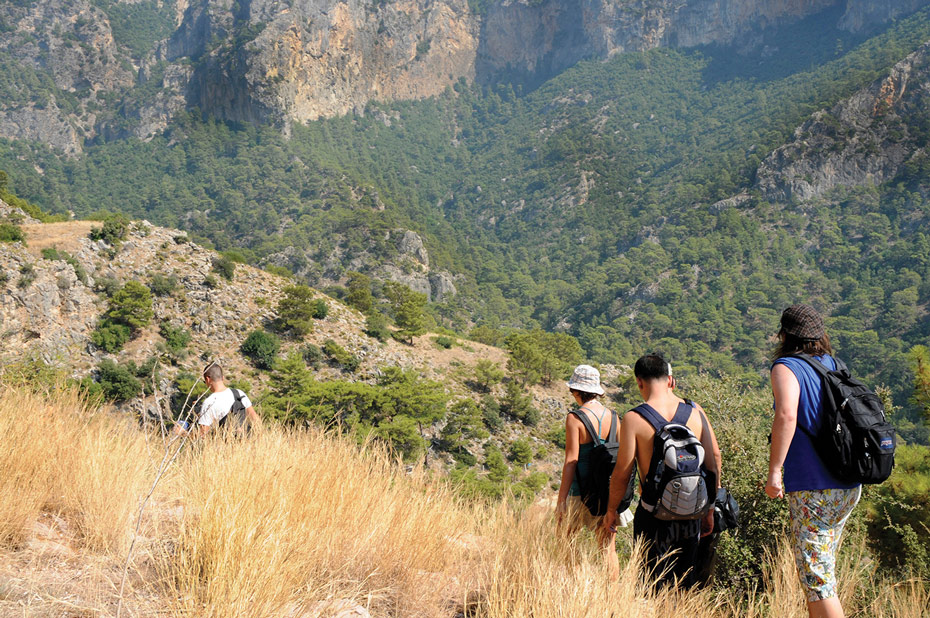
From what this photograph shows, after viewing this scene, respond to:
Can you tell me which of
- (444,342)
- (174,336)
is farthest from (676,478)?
(444,342)

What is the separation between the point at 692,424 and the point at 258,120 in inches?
4281

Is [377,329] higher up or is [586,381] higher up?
[377,329]

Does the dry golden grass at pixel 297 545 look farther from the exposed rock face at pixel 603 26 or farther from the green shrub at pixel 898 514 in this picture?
the exposed rock face at pixel 603 26

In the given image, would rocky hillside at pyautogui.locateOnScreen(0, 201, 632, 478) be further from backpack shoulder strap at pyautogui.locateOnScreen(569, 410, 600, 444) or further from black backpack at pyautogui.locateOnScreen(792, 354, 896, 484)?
black backpack at pyautogui.locateOnScreen(792, 354, 896, 484)

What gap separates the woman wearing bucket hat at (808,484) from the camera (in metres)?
1.98

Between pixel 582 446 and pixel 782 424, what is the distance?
94 centimetres

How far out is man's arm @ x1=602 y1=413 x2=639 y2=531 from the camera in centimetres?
228

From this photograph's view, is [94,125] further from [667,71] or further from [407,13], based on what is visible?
[667,71]

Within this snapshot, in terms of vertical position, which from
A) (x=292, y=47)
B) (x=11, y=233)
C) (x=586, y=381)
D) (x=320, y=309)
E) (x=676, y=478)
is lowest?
(x=676, y=478)

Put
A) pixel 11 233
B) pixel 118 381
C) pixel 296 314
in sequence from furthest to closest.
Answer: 1. pixel 296 314
2. pixel 11 233
3. pixel 118 381

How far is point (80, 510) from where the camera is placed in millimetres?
1992

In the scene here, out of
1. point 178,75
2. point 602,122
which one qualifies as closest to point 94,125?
A: point 178,75

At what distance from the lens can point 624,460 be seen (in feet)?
7.56

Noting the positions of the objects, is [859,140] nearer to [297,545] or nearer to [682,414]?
[682,414]
